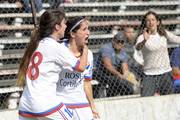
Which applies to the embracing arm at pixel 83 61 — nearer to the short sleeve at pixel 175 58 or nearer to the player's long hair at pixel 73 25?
the player's long hair at pixel 73 25

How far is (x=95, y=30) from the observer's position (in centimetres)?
927

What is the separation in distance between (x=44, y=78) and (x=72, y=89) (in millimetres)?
623

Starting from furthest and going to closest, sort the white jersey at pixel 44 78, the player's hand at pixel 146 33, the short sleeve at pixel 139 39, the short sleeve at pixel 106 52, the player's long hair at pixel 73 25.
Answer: the short sleeve at pixel 106 52 → the short sleeve at pixel 139 39 → the player's hand at pixel 146 33 → the player's long hair at pixel 73 25 → the white jersey at pixel 44 78

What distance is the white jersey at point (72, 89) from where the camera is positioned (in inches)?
199

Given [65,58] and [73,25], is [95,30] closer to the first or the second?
[73,25]

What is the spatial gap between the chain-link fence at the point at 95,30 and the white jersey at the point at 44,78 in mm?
2782

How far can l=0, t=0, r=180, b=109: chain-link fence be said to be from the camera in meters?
7.94

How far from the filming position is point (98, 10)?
1003cm

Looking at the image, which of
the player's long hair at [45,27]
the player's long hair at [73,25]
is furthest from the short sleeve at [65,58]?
the player's long hair at [73,25]

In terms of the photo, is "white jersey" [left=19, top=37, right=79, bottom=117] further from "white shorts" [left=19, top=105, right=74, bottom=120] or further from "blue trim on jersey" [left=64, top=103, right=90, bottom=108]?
"blue trim on jersey" [left=64, top=103, right=90, bottom=108]

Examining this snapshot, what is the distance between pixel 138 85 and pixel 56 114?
12.0ft

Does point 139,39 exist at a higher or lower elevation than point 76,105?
lower

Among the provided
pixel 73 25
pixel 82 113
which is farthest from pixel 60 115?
pixel 73 25

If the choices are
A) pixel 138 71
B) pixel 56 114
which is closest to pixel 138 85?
pixel 138 71
